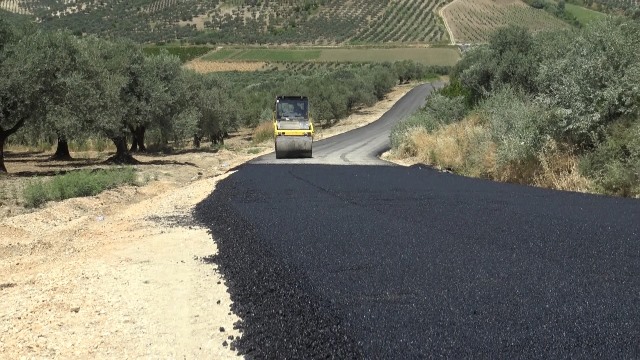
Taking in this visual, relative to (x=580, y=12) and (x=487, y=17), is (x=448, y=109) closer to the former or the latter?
(x=487, y=17)

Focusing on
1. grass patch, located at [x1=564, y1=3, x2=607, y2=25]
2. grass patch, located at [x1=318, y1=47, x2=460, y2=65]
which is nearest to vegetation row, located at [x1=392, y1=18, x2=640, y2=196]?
grass patch, located at [x1=318, y1=47, x2=460, y2=65]

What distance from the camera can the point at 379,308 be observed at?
4930mm

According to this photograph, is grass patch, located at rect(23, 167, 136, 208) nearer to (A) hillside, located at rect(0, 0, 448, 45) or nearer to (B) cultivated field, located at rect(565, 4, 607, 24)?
(A) hillside, located at rect(0, 0, 448, 45)

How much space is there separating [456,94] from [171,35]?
88.6m

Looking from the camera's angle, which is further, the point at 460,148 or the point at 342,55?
the point at 342,55

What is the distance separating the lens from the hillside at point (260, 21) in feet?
343

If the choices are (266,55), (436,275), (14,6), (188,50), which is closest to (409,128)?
(436,275)

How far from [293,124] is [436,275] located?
20.4 metres

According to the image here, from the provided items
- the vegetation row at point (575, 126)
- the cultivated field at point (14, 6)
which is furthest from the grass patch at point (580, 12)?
the cultivated field at point (14, 6)

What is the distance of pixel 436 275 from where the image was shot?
229 inches

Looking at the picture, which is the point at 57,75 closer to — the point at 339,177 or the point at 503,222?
Answer: the point at 339,177

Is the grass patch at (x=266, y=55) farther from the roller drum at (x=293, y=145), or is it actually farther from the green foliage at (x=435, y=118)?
the roller drum at (x=293, y=145)

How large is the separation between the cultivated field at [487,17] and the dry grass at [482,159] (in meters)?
74.8

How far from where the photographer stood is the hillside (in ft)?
343
